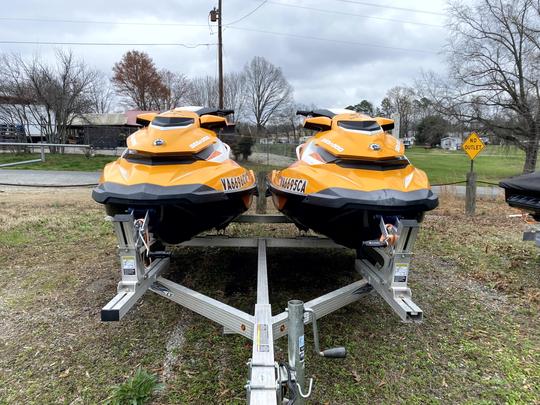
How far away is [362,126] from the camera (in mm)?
3576

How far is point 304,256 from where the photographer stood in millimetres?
5160

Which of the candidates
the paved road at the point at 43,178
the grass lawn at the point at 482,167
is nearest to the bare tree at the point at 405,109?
the grass lawn at the point at 482,167

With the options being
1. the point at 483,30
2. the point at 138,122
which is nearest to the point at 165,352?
the point at 138,122

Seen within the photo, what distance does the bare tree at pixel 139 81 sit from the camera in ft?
159

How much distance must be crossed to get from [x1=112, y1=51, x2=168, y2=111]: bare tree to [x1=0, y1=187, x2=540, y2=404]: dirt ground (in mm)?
45698

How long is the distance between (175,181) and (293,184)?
0.96 meters

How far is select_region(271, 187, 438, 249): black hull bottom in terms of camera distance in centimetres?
290

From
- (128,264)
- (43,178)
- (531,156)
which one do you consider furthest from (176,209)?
(531,156)

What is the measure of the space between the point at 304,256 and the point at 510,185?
2492mm

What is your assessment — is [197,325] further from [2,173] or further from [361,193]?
[2,173]

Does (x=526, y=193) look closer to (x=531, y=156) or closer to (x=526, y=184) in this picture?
(x=526, y=184)

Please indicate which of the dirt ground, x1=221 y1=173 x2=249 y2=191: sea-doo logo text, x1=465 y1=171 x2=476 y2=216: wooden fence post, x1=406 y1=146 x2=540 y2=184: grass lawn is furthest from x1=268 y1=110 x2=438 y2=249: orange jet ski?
x1=406 y1=146 x2=540 y2=184: grass lawn

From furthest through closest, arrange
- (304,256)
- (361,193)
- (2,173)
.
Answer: (2,173) → (304,256) → (361,193)

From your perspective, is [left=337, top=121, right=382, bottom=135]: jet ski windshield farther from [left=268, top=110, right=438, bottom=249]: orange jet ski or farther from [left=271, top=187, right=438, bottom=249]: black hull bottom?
[left=271, top=187, right=438, bottom=249]: black hull bottom
